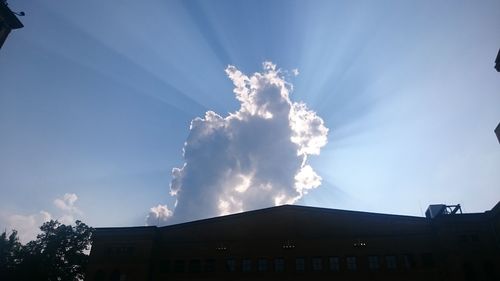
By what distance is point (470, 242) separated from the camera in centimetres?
3894

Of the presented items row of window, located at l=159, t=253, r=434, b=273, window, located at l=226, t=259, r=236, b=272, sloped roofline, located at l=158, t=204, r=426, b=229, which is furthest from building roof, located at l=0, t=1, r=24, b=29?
window, located at l=226, t=259, r=236, b=272

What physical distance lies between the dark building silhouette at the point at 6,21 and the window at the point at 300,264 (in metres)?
39.5

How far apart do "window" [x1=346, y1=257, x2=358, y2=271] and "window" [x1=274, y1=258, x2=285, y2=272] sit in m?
7.95

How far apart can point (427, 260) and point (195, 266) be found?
2851 centimetres

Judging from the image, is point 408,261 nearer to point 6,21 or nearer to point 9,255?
point 6,21

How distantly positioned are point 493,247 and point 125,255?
148 feet

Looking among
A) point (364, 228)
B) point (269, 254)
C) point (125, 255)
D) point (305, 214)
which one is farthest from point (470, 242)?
point (125, 255)

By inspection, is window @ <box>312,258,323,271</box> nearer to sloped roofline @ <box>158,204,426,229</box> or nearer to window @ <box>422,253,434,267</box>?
sloped roofline @ <box>158,204,426,229</box>

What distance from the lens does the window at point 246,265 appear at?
43125 mm

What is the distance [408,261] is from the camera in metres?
39.9

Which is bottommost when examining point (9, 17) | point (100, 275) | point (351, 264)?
point (100, 275)

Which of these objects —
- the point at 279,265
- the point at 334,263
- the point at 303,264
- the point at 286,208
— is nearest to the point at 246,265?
the point at 279,265

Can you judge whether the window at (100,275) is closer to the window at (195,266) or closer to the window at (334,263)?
the window at (195,266)

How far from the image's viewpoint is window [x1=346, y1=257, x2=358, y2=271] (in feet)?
133
